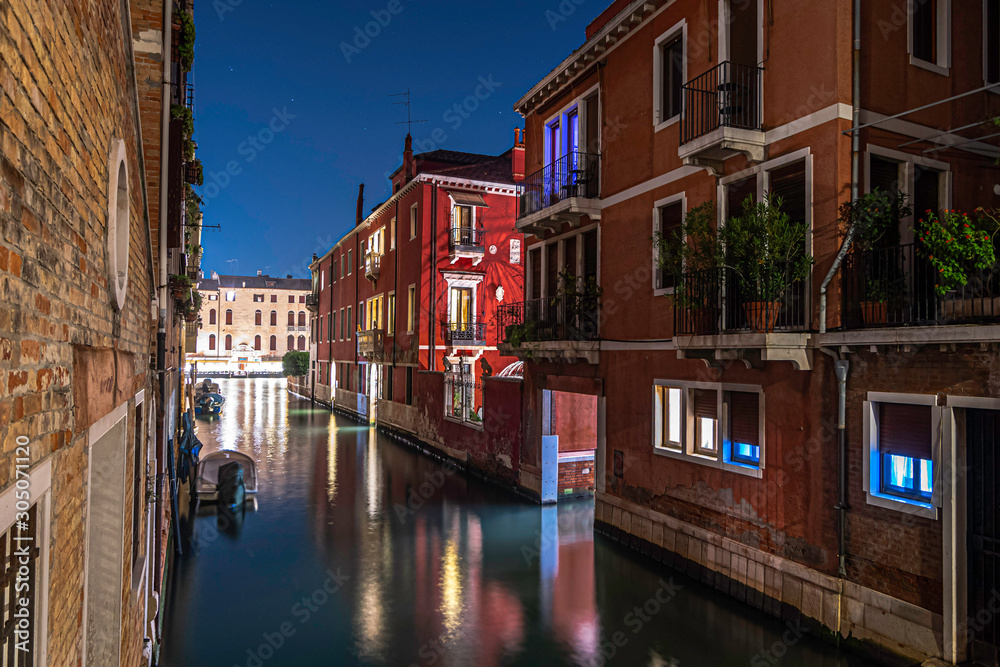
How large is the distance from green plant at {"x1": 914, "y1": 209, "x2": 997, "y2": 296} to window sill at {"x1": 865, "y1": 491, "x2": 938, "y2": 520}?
2359mm

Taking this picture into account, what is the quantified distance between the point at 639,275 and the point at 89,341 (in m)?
10.3

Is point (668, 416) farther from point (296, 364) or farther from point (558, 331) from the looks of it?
point (296, 364)

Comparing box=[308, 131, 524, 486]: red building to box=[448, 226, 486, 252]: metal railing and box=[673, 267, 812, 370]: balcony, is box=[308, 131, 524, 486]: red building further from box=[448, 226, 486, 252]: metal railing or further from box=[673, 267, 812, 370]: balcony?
box=[673, 267, 812, 370]: balcony

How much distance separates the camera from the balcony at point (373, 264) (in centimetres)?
3077

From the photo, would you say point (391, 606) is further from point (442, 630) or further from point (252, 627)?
point (252, 627)

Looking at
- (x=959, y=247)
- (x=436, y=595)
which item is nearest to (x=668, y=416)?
(x=436, y=595)

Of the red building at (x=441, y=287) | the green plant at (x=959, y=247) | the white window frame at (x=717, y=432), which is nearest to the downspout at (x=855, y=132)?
the green plant at (x=959, y=247)

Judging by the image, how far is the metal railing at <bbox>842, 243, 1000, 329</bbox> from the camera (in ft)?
22.4

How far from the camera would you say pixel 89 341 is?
301 cm

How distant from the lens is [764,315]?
8.59 m

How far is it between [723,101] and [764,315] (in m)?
3.41

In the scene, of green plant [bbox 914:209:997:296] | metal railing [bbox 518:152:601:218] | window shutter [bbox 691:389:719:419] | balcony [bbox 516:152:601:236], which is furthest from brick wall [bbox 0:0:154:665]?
metal railing [bbox 518:152:601:218]

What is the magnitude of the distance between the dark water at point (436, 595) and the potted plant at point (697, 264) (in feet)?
13.9

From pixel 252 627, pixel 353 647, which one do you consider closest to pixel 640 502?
pixel 353 647
